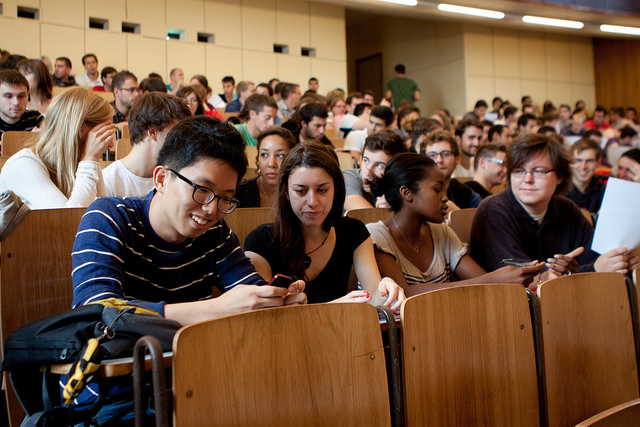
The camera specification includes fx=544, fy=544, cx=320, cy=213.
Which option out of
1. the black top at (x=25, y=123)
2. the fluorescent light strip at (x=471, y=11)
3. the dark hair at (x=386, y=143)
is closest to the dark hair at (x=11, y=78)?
the black top at (x=25, y=123)

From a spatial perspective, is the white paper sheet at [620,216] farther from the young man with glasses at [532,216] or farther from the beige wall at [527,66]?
the beige wall at [527,66]

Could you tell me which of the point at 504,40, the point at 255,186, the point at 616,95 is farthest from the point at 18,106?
the point at 616,95

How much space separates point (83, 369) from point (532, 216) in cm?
201

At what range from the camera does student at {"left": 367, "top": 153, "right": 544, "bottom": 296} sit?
7.08 ft

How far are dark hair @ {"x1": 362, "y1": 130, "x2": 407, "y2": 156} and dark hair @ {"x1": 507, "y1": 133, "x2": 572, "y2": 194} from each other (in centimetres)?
75

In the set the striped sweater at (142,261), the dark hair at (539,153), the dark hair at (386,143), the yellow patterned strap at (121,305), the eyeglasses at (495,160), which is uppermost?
the dark hair at (386,143)

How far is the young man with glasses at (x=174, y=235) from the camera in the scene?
125cm

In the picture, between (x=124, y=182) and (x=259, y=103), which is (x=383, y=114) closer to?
(x=259, y=103)

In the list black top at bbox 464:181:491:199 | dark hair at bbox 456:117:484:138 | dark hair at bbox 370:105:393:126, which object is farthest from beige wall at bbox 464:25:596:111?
black top at bbox 464:181:491:199

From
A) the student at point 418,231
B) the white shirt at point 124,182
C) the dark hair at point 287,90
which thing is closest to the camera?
the student at point 418,231

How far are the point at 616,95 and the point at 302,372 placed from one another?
42.4 feet

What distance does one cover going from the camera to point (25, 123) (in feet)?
11.7

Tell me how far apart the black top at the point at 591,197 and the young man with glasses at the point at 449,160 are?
1218 millimetres

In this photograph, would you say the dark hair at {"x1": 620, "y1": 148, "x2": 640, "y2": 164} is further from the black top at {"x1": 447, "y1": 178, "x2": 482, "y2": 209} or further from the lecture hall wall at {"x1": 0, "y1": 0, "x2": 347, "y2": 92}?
the lecture hall wall at {"x1": 0, "y1": 0, "x2": 347, "y2": 92}
